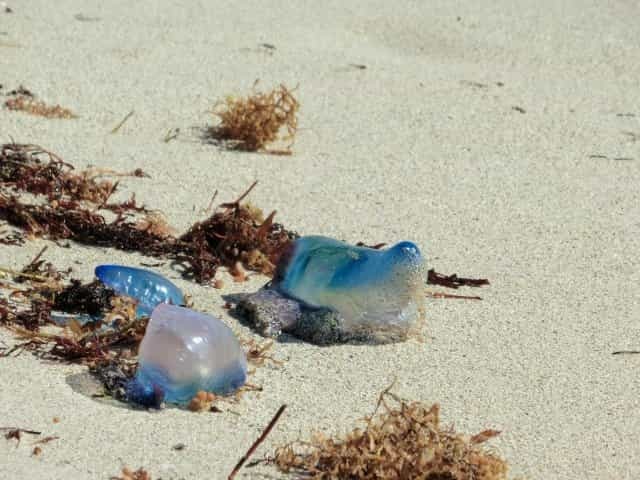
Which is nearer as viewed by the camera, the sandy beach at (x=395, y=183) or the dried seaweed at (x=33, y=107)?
the sandy beach at (x=395, y=183)

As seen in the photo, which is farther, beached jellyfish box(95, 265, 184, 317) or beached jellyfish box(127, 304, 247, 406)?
beached jellyfish box(95, 265, 184, 317)

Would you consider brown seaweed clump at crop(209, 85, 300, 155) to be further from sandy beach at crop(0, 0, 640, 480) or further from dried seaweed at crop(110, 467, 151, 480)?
dried seaweed at crop(110, 467, 151, 480)

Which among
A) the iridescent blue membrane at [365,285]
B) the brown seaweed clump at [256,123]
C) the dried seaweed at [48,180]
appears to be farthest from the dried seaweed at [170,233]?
the brown seaweed clump at [256,123]

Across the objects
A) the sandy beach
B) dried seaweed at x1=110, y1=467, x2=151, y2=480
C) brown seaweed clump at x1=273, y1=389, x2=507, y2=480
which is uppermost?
brown seaweed clump at x1=273, y1=389, x2=507, y2=480

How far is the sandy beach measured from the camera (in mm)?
2748

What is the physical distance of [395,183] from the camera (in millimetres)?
4402

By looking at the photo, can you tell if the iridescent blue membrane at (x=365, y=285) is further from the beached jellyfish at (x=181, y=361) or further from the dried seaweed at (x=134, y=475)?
the dried seaweed at (x=134, y=475)

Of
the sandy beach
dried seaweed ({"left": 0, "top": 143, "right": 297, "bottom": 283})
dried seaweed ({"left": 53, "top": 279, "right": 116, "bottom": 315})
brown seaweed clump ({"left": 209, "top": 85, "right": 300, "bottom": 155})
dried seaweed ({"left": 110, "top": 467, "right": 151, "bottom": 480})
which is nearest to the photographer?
dried seaweed ({"left": 110, "top": 467, "right": 151, "bottom": 480})

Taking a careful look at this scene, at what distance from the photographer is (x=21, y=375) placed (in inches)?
111

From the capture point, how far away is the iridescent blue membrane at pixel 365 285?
315 centimetres

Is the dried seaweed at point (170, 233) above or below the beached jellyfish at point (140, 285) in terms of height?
below

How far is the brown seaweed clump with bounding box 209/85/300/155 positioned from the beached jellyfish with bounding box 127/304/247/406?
5.98ft

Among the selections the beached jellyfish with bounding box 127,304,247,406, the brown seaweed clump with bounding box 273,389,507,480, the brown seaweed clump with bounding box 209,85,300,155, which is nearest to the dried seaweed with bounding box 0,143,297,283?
the beached jellyfish with bounding box 127,304,247,406

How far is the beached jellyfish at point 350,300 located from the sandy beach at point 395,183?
61mm
